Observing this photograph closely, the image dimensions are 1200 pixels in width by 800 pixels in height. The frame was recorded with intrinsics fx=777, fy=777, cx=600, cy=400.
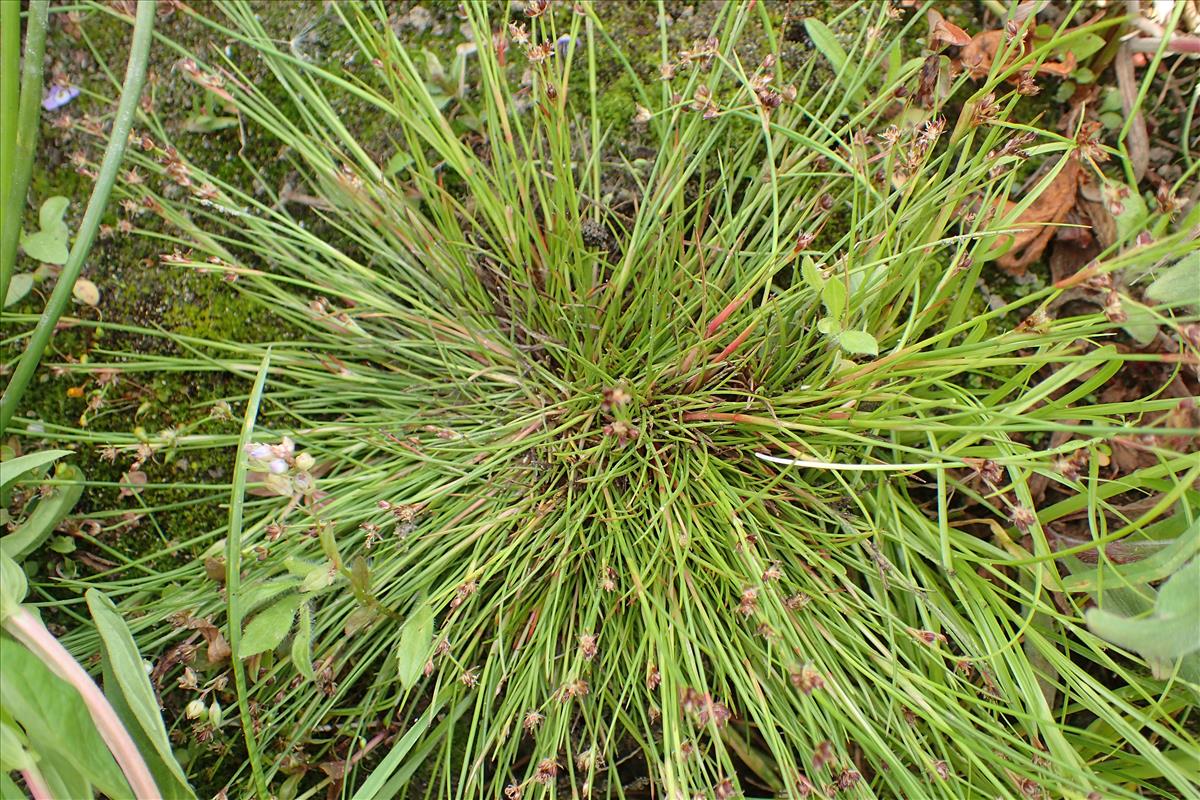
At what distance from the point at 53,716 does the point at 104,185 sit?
72cm

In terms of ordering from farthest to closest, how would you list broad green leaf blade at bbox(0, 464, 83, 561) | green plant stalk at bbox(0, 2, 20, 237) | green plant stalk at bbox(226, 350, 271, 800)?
broad green leaf blade at bbox(0, 464, 83, 561), green plant stalk at bbox(0, 2, 20, 237), green plant stalk at bbox(226, 350, 271, 800)

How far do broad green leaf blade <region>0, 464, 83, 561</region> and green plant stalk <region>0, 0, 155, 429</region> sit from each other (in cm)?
19

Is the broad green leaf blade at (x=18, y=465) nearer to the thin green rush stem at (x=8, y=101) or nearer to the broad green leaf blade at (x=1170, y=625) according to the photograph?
the thin green rush stem at (x=8, y=101)

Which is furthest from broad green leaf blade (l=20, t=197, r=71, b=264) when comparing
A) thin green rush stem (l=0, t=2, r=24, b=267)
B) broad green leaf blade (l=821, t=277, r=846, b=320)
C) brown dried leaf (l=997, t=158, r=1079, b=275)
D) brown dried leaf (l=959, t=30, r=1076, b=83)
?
brown dried leaf (l=997, t=158, r=1079, b=275)

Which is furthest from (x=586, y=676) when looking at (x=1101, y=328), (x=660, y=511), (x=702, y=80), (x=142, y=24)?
(x=142, y=24)

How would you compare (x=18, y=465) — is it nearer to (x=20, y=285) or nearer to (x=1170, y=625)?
(x=20, y=285)

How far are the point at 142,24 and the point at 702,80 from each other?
0.87 meters

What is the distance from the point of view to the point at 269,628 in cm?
96

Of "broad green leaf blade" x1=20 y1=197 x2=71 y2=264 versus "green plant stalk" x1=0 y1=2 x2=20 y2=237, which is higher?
"green plant stalk" x1=0 y1=2 x2=20 y2=237

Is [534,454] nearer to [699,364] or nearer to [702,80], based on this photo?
[699,364]

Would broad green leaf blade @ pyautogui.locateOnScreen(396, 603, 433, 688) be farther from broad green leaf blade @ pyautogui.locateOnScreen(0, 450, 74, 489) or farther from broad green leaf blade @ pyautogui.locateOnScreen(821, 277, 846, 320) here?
broad green leaf blade @ pyautogui.locateOnScreen(821, 277, 846, 320)

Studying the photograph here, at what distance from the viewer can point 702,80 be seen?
1355mm

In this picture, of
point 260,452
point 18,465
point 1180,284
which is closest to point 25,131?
point 18,465

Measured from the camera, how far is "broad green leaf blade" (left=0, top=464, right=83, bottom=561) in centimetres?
121
